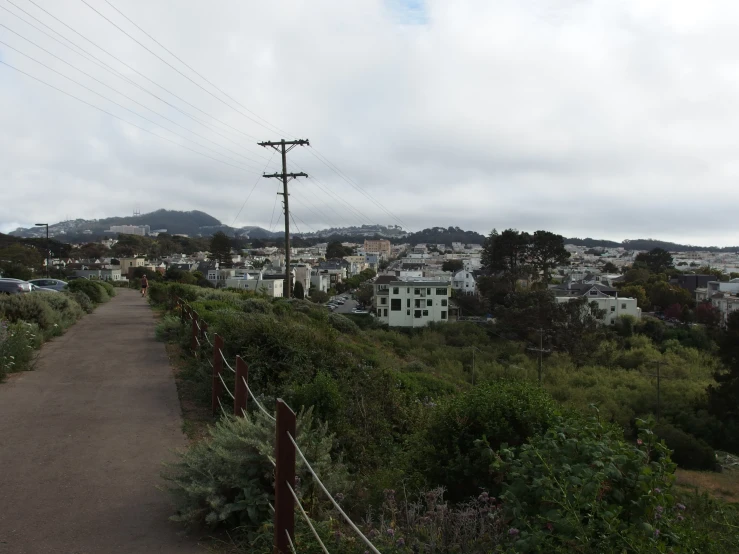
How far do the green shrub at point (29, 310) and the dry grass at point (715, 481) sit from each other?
16.2m

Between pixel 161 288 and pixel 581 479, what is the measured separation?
76.0 ft

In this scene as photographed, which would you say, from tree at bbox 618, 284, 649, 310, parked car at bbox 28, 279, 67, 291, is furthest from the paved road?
tree at bbox 618, 284, 649, 310

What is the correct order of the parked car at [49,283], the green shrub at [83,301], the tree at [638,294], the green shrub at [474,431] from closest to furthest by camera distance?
the green shrub at [474,431] < the green shrub at [83,301] < the parked car at [49,283] < the tree at [638,294]

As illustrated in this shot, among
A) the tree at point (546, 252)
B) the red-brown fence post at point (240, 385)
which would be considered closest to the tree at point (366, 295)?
the tree at point (546, 252)

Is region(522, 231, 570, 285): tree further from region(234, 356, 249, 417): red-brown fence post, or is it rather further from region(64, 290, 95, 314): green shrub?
region(234, 356, 249, 417): red-brown fence post

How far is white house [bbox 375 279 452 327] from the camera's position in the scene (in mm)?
52438

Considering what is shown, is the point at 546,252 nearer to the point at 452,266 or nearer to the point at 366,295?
the point at 366,295

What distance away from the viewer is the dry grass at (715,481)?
53.1 feet

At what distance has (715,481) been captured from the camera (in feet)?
61.2

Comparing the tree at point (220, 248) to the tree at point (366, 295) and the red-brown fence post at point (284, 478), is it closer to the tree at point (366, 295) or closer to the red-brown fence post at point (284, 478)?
the tree at point (366, 295)

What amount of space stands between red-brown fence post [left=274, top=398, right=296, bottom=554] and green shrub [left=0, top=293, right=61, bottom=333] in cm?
1171

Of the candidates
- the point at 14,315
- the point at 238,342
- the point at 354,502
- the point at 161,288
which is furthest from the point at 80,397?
the point at 161,288

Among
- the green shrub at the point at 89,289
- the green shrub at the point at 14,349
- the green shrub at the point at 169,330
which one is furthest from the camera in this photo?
the green shrub at the point at 89,289

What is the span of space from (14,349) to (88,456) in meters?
5.15
